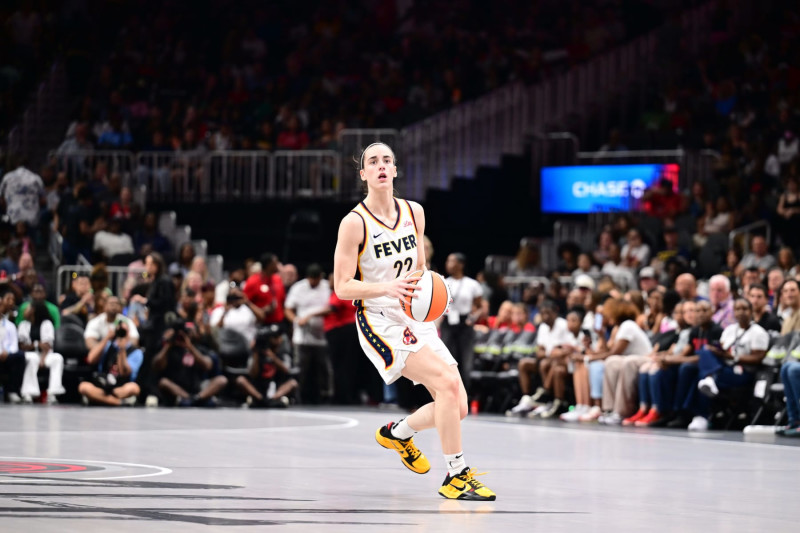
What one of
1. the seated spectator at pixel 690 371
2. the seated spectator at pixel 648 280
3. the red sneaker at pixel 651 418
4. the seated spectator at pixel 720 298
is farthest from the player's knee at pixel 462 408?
the seated spectator at pixel 648 280

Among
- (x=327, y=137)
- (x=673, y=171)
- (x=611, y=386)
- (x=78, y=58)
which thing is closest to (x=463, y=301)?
(x=611, y=386)

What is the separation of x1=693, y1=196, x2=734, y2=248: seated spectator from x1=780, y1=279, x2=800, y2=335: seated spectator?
19.3 feet

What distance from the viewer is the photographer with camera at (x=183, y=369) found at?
689 inches

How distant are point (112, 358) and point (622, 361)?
6.38m

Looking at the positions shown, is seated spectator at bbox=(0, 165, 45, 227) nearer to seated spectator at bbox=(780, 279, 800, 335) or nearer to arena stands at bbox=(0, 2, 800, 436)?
arena stands at bbox=(0, 2, 800, 436)

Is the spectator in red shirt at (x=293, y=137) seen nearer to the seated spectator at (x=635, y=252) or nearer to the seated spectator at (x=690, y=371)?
the seated spectator at (x=635, y=252)

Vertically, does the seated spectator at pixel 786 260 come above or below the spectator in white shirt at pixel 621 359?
above

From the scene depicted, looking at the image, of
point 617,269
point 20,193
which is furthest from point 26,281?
point 617,269

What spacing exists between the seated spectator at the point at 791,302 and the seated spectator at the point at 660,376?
1059mm

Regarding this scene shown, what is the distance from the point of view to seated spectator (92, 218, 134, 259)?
21.9 meters

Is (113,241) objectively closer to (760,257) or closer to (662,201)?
(662,201)

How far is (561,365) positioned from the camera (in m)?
16.6

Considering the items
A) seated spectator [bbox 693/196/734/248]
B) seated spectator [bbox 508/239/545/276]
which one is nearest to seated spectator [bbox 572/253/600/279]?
seated spectator [bbox 508/239/545/276]

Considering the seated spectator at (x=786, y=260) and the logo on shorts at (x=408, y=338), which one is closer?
the logo on shorts at (x=408, y=338)
